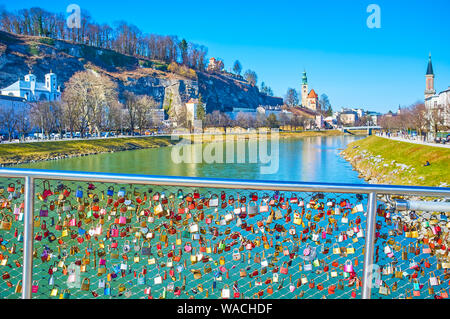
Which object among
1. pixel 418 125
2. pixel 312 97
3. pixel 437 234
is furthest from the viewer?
pixel 312 97

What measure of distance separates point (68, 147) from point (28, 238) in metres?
40.9

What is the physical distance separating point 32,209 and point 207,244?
1.36m

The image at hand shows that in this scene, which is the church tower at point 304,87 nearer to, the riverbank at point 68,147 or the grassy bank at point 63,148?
the riverbank at point 68,147

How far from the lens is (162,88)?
97.6m

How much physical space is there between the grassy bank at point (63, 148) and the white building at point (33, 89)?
828 inches

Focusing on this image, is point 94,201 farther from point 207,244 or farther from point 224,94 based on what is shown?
point 224,94

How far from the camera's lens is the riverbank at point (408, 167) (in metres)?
21.2

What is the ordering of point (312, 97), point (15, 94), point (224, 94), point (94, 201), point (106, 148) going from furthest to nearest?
point (312, 97) < point (224, 94) < point (15, 94) < point (106, 148) < point (94, 201)

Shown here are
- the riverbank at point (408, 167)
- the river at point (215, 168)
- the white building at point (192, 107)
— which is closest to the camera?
the riverbank at point (408, 167)

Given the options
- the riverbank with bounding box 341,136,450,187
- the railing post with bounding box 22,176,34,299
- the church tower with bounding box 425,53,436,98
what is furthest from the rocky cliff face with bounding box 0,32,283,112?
the railing post with bounding box 22,176,34,299

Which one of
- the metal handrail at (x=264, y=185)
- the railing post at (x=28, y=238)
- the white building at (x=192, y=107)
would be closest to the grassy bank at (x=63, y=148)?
the railing post at (x=28, y=238)

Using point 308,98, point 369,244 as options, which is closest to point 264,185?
point 369,244
